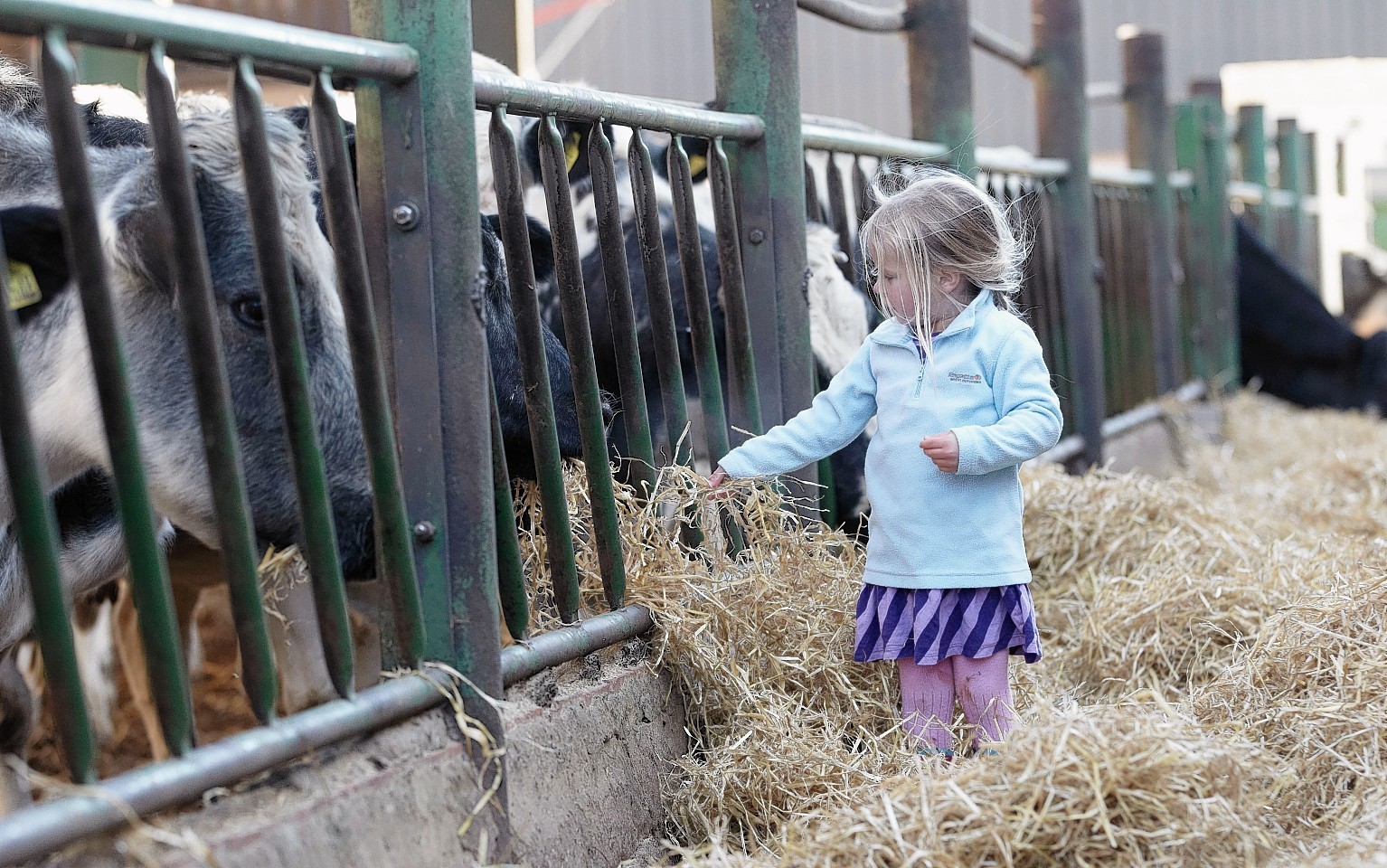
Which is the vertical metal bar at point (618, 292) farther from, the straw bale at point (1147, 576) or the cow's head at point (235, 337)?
the straw bale at point (1147, 576)

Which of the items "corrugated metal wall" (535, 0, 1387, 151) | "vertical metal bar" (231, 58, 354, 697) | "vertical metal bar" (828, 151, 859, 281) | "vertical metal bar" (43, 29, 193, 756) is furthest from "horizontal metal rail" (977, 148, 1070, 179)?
"corrugated metal wall" (535, 0, 1387, 151)

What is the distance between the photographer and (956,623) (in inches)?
91.0

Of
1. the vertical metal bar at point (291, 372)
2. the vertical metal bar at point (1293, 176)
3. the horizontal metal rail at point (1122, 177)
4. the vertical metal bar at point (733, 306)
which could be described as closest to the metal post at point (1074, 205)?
the horizontal metal rail at point (1122, 177)

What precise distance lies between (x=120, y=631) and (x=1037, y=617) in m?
2.95

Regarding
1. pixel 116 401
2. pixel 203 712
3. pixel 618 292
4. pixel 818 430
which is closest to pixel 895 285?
pixel 818 430

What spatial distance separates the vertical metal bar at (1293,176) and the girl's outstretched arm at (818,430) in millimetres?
10261

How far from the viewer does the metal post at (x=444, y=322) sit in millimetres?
1987

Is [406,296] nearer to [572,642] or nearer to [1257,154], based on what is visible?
[572,642]

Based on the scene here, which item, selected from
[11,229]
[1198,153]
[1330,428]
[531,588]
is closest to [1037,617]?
[531,588]

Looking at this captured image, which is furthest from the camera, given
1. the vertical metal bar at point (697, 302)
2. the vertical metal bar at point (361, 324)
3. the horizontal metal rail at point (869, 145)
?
the horizontal metal rail at point (869, 145)

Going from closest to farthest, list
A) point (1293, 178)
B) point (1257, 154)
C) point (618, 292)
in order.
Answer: point (618, 292), point (1257, 154), point (1293, 178)

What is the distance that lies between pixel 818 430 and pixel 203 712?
Answer: 312cm

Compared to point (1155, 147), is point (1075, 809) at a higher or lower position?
lower

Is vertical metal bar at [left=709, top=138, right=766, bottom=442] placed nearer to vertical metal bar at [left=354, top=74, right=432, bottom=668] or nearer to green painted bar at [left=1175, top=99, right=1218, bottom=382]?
vertical metal bar at [left=354, top=74, right=432, bottom=668]
